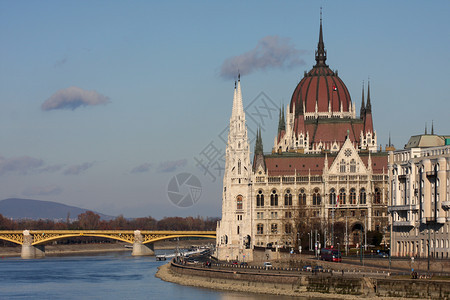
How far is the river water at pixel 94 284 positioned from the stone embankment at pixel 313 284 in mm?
1937

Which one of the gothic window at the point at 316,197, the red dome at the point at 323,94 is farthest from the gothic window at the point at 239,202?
the red dome at the point at 323,94

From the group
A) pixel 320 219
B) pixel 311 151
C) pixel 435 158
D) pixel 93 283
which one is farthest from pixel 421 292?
pixel 311 151

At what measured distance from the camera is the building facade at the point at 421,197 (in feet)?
378

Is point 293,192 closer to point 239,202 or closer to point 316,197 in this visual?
point 316,197

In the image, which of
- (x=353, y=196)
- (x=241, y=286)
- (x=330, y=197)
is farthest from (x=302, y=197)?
(x=241, y=286)

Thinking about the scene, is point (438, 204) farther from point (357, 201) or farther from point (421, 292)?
point (357, 201)

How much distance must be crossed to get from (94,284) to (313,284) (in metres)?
35.7

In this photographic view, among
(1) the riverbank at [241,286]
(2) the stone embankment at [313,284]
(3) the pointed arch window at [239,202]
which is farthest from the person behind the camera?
(3) the pointed arch window at [239,202]

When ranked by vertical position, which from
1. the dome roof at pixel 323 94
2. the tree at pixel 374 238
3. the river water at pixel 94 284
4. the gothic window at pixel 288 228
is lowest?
the river water at pixel 94 284

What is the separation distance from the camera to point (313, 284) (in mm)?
98562

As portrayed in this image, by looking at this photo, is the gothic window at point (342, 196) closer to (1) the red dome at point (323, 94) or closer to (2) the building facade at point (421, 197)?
(1) the red dome at point (323, 94)

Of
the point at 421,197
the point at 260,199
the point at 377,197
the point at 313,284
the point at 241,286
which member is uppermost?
the point at 377,197

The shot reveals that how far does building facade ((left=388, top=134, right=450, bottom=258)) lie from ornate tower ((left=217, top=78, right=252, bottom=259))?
1873 inches

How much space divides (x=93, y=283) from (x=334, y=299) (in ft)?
135
